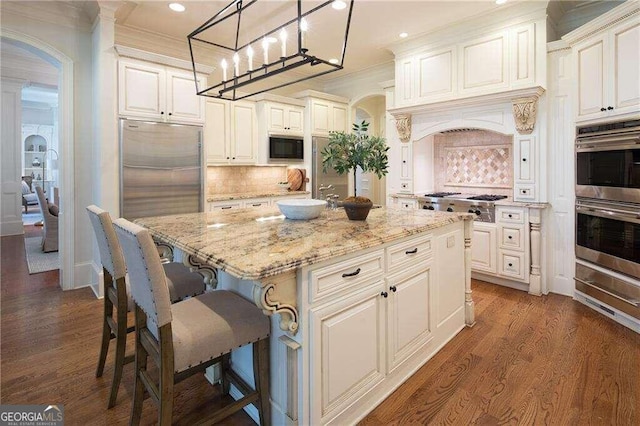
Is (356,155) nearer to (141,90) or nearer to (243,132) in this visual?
(141,90)

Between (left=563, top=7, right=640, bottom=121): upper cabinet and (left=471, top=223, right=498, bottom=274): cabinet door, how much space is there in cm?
143

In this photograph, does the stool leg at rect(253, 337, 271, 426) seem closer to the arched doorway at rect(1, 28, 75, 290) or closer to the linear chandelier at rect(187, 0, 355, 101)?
the linear chandelier at rect(187, 0, 355, 101)

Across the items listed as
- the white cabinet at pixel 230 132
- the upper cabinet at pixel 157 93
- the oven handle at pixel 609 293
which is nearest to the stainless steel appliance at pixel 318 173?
the white cabinet at pixel 230 132

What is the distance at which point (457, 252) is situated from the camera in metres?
2.80

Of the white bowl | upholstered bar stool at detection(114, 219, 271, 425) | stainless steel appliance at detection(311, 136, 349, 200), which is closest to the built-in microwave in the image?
stainless steel appliance at detection(311, 136, 349, 200)

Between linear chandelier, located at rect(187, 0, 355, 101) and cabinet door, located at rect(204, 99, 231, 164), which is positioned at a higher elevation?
linear chandelier, located at rect(187, 0, 355, 101)

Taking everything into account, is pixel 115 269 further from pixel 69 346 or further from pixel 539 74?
pixel 539 74

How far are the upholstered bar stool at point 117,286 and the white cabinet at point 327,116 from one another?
4119 mm

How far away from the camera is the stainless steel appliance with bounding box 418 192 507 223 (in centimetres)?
406

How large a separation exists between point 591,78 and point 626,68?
31cm

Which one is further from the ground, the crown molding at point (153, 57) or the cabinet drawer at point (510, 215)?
the crown molding at point (153, 57)

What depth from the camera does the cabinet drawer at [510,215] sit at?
3830 millimetres

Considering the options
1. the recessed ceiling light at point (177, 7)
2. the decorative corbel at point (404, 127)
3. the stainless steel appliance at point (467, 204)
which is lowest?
the stainless steel appliance at point (467, 204)

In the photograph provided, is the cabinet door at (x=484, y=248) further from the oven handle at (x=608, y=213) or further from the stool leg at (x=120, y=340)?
the stool leg at (x=120, y=340)
